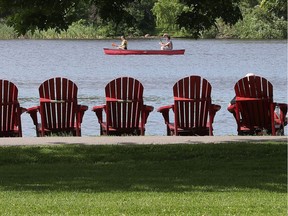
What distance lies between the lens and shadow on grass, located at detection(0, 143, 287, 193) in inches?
492

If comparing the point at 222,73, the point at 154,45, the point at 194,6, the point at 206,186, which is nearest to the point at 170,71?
the point at 222,73

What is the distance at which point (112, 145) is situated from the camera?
15781 mm

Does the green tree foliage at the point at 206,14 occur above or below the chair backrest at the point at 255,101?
above

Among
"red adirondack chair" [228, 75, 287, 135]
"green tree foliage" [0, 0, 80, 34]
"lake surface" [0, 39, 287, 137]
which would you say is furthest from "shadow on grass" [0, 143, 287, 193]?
"lake surface" [0, 39, 287, 137]

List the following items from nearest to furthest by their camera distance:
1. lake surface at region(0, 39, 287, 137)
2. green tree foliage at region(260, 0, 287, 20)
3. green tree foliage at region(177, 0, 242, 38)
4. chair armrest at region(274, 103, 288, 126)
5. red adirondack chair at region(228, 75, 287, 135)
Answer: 1. green tree foliage at region(177, 0, 242, 38)
2. red adirondack chair at region(228, 75, 287, 135)
3. chair armrest at region(274, 103, 288, 126)
4. green tree foliage at region(260, 0, 287, 20)
5. lake surface at region(0, 39, 287, 137)

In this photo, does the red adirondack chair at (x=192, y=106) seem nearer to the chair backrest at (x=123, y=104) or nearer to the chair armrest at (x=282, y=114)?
the chair backrest at (x=123, y=104)

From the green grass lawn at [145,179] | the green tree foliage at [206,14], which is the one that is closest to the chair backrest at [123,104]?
the green tree foliage at [206,14]

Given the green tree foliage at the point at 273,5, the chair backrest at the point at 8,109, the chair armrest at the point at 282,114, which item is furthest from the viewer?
the green tree foliage at the point at 273,5

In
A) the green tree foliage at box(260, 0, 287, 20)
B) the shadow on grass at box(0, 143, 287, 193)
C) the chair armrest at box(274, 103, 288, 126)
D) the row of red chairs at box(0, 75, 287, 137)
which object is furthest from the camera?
the green tree foliage at box(260, 0, 287, 20)

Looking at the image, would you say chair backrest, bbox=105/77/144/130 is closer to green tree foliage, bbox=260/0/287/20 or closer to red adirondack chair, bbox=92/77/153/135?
red adirondack chair, bbox=92/77/153/135

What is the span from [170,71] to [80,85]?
1239 centimetres

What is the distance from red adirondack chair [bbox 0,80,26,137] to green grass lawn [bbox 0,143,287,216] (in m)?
2.80

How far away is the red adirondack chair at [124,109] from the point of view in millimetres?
18469

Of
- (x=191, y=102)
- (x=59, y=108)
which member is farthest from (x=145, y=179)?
(x=59, y=108)
